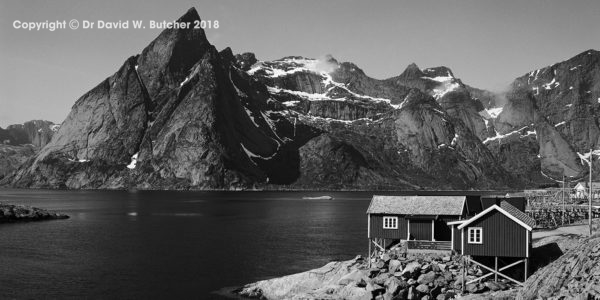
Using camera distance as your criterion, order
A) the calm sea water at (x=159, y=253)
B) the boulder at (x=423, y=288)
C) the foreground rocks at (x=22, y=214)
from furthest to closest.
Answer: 1. the foreground rocks at (x=22, y=214)
2. the calm sea water at (x=159, y=253)
3. the boulder at (x=423, y=288)

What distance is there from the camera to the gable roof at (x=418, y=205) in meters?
61.4

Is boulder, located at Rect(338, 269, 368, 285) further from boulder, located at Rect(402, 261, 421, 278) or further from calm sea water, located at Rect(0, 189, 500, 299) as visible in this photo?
calm sea water, located at Rect(0, 189, 500, 299)

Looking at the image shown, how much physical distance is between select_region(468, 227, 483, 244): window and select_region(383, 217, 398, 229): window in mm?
12314

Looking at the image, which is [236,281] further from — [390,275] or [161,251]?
[161,251]

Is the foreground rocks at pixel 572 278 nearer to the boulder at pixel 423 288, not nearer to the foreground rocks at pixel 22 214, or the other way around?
the boulder at pixel 423 288

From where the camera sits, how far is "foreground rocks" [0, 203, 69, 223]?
139 m

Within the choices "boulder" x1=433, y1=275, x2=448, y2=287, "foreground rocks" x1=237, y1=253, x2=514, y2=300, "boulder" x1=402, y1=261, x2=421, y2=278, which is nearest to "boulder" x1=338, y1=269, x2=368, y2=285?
"foreground rocks" x1=237, y1=253, x2=514, y2=300

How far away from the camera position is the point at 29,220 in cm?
13775

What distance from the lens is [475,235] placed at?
5097cm

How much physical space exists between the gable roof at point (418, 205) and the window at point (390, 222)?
0.74 metres

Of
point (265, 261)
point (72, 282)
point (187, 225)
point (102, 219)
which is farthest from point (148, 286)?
point (102, 219)

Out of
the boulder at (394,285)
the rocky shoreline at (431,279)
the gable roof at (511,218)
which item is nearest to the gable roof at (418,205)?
the rocky shoreline at (431,279)

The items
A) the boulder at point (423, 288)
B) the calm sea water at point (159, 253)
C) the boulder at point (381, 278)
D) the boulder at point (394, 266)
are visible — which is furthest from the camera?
the calm sea water at point (159, 253)

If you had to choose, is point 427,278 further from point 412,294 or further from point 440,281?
point 412,294
